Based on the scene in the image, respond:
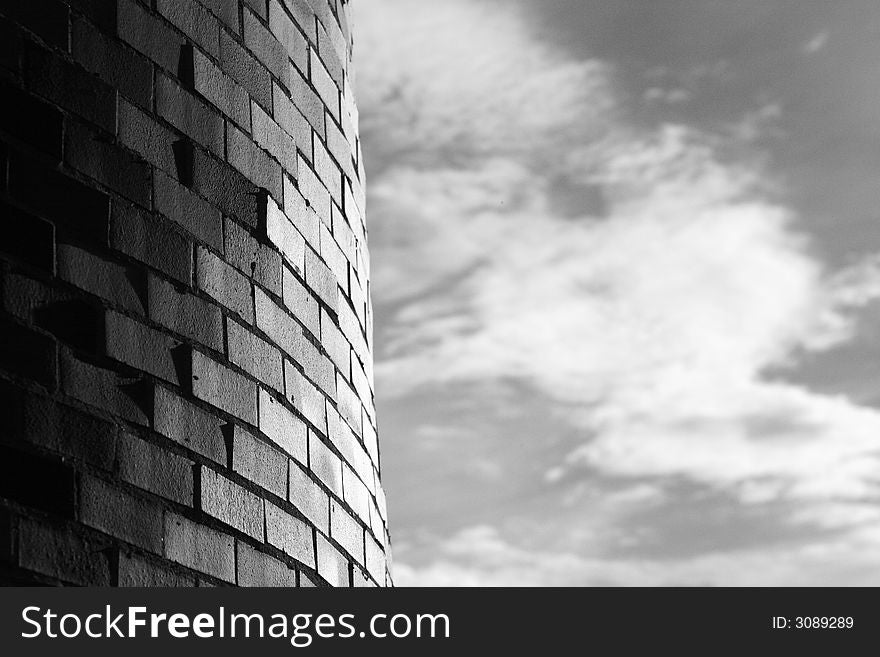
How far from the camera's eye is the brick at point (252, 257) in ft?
9.67

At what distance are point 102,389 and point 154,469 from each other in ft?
0.67

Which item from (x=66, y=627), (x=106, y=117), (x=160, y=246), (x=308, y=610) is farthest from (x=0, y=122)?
(x=308, y=610)

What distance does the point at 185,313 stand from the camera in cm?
271

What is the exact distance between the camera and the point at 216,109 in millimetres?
3010

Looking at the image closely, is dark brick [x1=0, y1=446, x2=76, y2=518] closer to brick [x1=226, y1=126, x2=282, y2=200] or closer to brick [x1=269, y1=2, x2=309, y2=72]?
brick [x1=226, y1=126, x2=282, y2=200]

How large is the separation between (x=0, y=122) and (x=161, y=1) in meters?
0.67

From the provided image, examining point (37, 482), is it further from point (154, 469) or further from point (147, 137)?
point (147, 137)

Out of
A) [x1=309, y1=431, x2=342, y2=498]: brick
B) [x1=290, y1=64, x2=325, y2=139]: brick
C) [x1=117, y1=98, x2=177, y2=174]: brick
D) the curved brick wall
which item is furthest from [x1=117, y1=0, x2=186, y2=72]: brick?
[x1=309, y1=431, x2=342, y2=498]: brick

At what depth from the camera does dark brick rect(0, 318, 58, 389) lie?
89.8 inches

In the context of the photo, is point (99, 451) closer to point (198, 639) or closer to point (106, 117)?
point (198, 639)

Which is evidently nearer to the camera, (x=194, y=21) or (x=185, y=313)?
(x=185, y=313)

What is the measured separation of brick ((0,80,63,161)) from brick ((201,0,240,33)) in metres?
0.72

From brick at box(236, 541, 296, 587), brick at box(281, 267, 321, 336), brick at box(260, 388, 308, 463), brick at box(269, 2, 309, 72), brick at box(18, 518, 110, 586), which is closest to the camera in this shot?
brick at box(18, 518, 110, 586)

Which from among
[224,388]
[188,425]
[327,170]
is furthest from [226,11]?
[188,425]
